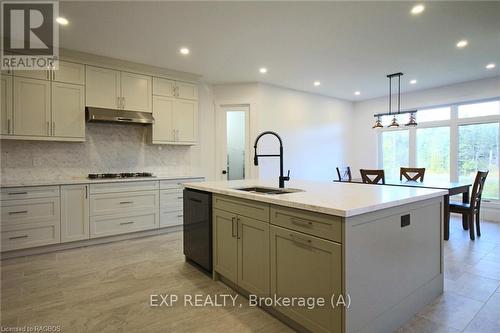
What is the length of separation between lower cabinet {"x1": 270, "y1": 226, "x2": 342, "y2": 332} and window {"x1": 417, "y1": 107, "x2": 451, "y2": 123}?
578cm

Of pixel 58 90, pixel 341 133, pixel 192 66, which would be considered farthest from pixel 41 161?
pixel 341 133

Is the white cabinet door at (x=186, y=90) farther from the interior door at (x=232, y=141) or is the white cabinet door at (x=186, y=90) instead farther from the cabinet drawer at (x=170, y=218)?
the cabinet drawer at (x=170, y=218)

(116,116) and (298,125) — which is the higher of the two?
(298,125)

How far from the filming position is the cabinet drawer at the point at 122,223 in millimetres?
3707

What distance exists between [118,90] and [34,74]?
1002 mm

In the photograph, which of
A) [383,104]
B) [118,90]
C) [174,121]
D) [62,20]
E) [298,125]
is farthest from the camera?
[383,104]

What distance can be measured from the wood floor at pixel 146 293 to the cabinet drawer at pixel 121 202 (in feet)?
1.81

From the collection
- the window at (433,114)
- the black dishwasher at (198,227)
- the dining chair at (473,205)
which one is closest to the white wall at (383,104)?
the window at (433,114)

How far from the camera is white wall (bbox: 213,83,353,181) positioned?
17.4 ft

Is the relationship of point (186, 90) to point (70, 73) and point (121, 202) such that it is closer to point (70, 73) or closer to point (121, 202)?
point (70, 73)

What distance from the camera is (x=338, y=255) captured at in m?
1.49

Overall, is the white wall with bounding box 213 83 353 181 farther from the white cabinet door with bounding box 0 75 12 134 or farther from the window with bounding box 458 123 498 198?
the white cabinet door with bounding box 0 75 12 134

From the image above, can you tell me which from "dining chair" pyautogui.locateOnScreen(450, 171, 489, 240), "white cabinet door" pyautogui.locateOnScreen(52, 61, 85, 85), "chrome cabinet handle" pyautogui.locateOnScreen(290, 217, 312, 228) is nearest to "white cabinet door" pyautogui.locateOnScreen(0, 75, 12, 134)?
"white cabinet door" pyautogui.locateOnScreen(52, 61, 85, 85)

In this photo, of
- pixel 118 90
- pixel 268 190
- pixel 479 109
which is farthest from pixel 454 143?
pixel 118 90
